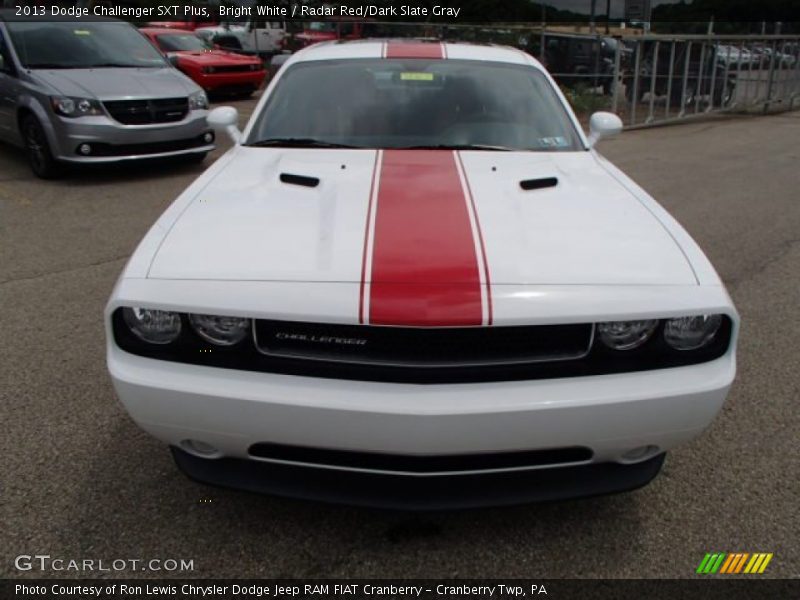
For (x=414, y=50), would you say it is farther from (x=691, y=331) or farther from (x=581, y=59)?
(x=581, y=59)

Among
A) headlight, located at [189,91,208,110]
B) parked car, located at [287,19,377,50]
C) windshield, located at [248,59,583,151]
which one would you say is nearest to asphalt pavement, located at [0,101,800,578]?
windshield, located at [248,59,583,151]

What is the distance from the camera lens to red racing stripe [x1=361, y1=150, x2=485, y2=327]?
6.23ft

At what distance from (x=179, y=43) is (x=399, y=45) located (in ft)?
42.4

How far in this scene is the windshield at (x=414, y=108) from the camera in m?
3.27

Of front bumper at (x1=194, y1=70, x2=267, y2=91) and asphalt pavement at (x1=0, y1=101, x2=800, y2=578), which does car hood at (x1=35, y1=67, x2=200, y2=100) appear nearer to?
asphalt pavement at (x1=0, y1=101, x2=800, y2=578)

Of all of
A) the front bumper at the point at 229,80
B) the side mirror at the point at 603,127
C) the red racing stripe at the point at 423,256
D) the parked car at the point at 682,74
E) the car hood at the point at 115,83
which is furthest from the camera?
the front bumper at the point at 229,80

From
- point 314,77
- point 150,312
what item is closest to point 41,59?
point 314,77

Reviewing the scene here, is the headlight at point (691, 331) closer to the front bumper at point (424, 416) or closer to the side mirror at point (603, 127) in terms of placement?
the front bumper at point (424, 416)

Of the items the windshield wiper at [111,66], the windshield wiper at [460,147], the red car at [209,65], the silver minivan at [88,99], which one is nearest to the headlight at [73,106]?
the silver minivan at [88,99]

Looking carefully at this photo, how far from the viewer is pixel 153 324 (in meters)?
2.05

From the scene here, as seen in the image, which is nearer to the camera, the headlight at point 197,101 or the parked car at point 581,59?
the headlight at point 197,101

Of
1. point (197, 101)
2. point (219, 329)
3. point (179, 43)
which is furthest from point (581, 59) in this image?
point (219, 329)

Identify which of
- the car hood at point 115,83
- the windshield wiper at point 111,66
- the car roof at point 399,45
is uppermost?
the car roof at point 399,45

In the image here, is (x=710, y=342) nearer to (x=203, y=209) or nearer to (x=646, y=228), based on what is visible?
(x=646, y=228)
